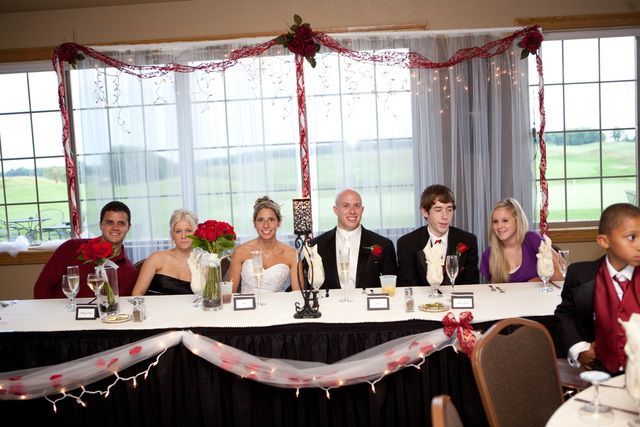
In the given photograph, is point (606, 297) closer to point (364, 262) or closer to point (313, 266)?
point (313, 266)

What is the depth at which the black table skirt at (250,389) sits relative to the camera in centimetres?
297

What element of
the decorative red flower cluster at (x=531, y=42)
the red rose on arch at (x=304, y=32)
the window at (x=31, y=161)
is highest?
the red rose on arch at (x=304, y=32)

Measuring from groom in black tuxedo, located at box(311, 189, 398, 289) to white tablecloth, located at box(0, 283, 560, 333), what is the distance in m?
0.44

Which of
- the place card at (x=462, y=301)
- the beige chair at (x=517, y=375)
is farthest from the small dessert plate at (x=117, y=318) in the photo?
the beige chair at (x=517, y=375)

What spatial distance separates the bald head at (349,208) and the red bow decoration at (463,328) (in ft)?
4.28

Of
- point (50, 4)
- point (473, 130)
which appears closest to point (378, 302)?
point (473, 130)

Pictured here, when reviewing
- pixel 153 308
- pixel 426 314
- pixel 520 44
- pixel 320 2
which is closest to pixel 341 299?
pixel 426 314

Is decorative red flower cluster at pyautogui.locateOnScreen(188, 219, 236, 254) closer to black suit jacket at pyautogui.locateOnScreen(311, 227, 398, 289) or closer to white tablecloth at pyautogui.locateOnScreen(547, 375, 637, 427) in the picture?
black suit jacket at pyautogui.locateOnScreen(311, 227, 398, 289)

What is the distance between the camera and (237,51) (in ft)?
15.4

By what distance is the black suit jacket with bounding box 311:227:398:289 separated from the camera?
400 centimetres

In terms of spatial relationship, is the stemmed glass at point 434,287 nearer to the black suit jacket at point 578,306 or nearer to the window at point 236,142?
the black suit jacket at point 578,306

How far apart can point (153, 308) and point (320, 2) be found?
3.08 m

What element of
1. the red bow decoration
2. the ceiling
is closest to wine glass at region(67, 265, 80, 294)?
the red bow decoration

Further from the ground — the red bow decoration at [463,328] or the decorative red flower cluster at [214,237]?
the decorative red flower cluster at [214,237]
